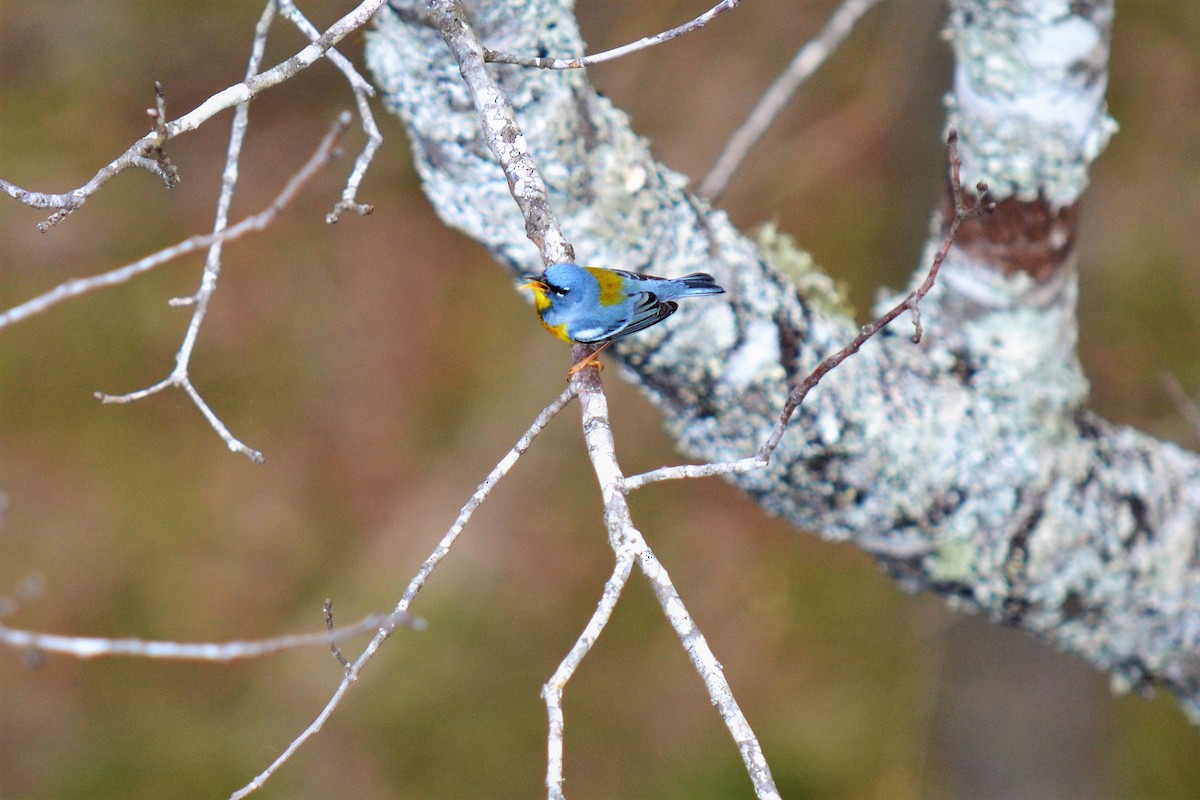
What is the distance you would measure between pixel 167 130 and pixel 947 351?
5.29 feet

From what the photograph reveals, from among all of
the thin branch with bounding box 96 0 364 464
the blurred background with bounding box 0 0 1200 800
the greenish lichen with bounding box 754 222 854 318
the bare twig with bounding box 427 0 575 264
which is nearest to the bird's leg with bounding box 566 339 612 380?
the bare twig with bounding box 427 0 575 264

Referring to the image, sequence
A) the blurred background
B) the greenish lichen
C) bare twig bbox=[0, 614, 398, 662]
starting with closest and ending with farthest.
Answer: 1. bare twig bbox=[0, 614, 398, 662]
2. the greenish lichen
3. the blurred background

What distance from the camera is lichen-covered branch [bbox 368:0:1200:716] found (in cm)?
168

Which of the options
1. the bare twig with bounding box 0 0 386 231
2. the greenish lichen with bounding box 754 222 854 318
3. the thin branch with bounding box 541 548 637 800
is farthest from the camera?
the greenish lichen with bounding box 754 222 854 318

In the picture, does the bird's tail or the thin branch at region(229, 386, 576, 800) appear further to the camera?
the bird's tail

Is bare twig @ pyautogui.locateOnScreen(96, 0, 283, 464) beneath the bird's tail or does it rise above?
above

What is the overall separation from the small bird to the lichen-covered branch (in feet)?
0.20

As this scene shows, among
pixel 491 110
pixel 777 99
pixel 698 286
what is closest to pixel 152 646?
pixel 491 110

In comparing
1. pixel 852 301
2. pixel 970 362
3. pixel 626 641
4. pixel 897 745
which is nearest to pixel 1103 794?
pixel 897 745

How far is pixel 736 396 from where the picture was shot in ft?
6.22

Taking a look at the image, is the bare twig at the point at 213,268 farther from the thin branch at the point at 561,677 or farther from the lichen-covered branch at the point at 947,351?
the thin branch at the point at 561,677

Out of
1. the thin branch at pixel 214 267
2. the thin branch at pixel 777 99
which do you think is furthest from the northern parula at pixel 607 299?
the thin branch at pixel 777 99

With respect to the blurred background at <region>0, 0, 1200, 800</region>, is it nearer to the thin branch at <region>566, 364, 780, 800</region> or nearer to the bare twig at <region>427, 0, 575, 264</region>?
the bare twig at <region>427, 0, 575, 264</region>

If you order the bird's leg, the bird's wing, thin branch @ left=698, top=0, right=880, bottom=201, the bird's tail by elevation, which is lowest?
the bird's leg
